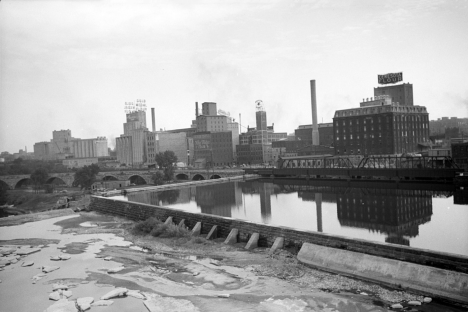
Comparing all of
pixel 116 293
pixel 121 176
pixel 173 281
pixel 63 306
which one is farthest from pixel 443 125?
pixel 63 306

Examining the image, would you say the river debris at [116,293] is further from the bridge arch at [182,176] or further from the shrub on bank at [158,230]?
the bridge arch at [182,176]

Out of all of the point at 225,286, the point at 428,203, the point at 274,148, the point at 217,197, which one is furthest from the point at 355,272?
the point at 274,148

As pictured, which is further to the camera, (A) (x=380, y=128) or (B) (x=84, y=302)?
(A) (x=380, y=128)

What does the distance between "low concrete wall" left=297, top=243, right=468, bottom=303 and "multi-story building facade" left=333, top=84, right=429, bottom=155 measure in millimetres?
74371

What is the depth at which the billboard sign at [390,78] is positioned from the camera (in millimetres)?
111594

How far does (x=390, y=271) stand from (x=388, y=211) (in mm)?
20325

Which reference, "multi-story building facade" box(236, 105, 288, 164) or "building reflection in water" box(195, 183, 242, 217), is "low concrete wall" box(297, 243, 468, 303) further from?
"multi-story building facade" box(236, 105, 288, 164)

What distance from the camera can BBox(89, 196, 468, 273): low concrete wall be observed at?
17953 mm

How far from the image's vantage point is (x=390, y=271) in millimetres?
18672

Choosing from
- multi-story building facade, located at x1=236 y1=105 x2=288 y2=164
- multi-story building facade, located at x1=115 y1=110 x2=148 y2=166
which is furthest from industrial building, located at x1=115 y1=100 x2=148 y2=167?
multi-story building facade, located at x1=236 y1=105 x2=288 y2=164

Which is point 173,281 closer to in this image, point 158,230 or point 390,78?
point 158,230

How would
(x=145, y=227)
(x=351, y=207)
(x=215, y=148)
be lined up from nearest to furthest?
1. (x=145, y=227)
2. (x=351, y=207)
3. (x=215, y=148)

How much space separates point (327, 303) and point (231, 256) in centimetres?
921

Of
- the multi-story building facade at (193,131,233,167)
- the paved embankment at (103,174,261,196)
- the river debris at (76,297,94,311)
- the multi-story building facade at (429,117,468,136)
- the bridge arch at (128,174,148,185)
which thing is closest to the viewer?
the river debris at (76,297,94,311)
